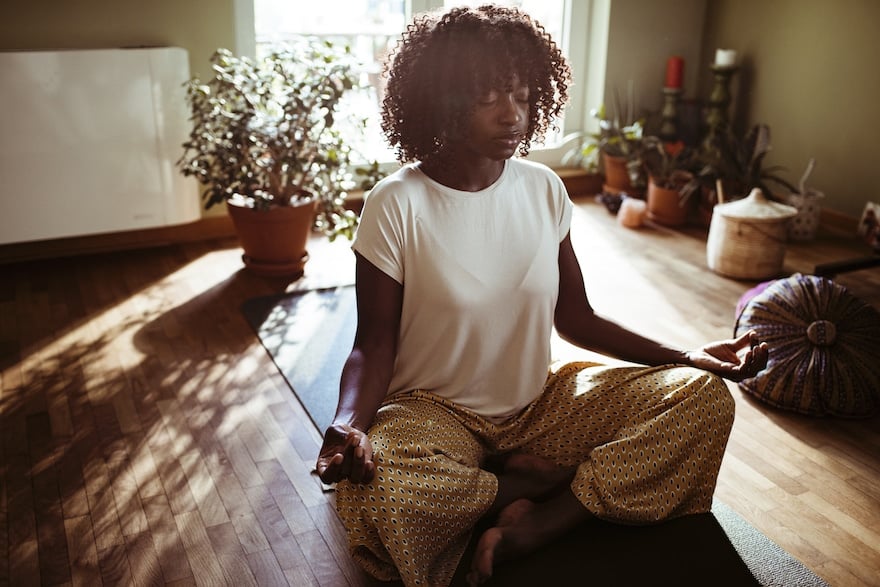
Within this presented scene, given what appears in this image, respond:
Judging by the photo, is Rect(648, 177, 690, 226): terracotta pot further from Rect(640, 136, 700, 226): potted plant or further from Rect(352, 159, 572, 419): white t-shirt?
Rect(352, 159, 572, 419): white t-shirt

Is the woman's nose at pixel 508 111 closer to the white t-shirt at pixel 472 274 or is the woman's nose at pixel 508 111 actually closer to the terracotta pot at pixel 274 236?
the white t-shirt at pixel 472 274

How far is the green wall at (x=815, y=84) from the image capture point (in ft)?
Answer: 11.8

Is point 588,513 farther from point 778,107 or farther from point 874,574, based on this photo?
point 778,107

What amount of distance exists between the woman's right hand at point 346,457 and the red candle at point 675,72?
10.9ft

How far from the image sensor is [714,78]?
4.24m

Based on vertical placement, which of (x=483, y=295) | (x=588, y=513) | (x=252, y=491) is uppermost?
(x=483, y=295)

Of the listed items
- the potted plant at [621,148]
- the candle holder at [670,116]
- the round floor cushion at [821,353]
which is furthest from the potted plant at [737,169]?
the round floor cushion at [821,353]

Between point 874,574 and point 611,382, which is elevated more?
point 611,382

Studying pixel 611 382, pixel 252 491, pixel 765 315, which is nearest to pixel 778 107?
pixel 765 315

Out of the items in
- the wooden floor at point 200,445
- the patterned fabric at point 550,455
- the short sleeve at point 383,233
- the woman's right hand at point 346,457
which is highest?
the short sleeve at point 383,233

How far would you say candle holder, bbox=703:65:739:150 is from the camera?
4.01 m

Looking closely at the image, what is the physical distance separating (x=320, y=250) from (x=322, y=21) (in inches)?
39.6

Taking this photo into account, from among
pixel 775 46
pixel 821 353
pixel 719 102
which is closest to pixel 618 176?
pixel 719 102

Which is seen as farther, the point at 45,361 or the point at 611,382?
the point at 45,361
